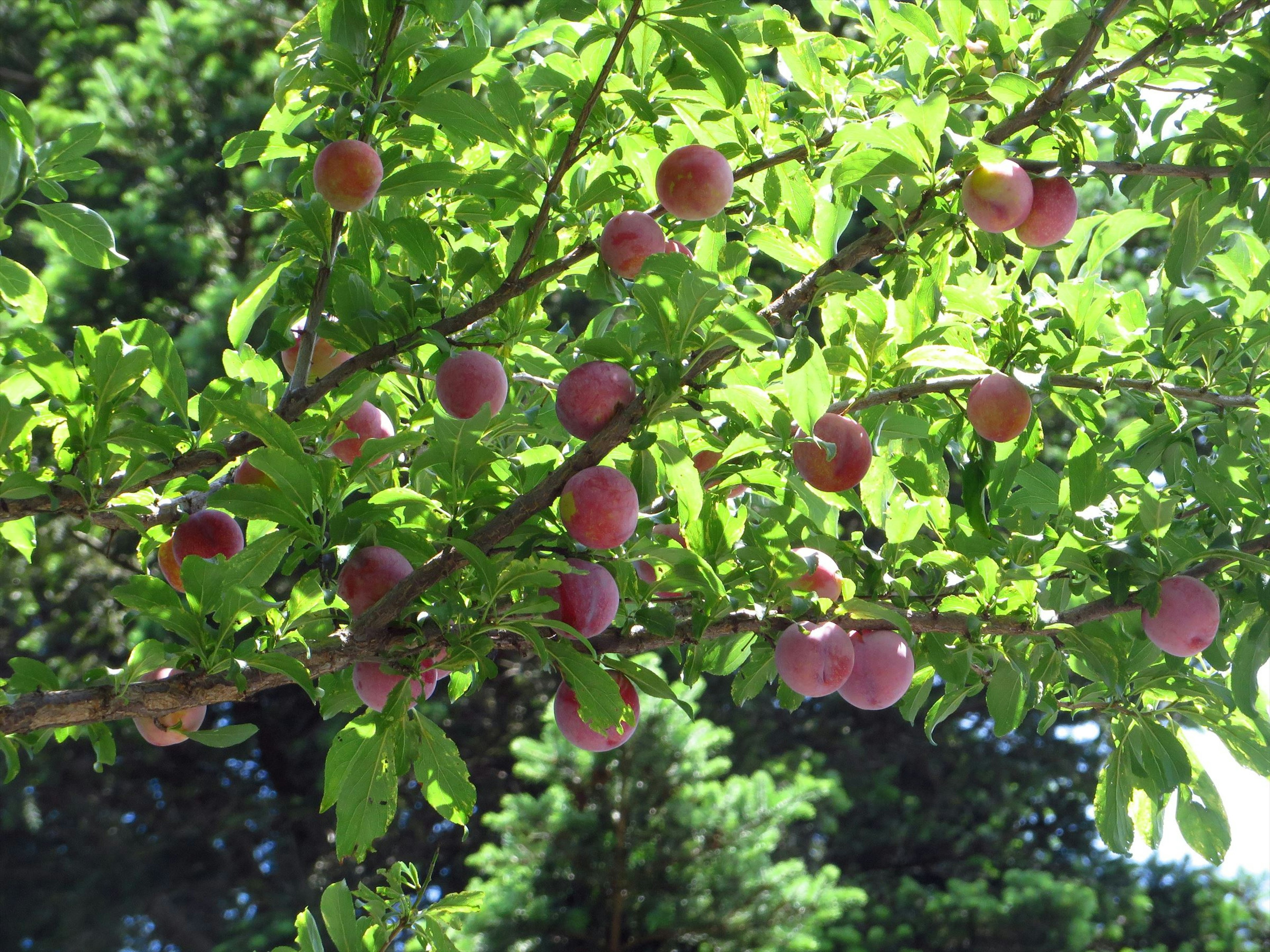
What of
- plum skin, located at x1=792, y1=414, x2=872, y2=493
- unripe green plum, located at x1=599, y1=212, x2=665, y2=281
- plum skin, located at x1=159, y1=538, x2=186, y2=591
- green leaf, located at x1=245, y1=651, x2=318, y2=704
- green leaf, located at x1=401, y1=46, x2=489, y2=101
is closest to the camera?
green leaf, located at x1=245, y1=651, x2=318, y2=704

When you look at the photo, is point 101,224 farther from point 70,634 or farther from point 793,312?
point 70,634

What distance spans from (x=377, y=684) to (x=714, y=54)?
2.69 ft

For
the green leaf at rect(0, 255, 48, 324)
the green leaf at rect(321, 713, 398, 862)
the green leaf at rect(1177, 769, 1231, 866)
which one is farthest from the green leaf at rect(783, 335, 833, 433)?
the green leaf at rect(0, 255, 48, 324)

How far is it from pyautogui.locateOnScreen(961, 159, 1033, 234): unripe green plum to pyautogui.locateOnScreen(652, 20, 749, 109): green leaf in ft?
0.93

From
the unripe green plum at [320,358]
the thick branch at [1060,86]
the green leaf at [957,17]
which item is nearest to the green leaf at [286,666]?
the unripe green plum at [320,358]

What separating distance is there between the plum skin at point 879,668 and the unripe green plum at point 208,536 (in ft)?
2.59

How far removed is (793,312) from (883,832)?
19.3 ft

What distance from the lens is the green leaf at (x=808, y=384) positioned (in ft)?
3.64

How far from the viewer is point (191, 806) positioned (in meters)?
7.20

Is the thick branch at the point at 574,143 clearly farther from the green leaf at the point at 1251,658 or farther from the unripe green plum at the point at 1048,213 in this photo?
the green leaf at the point at 1251,658

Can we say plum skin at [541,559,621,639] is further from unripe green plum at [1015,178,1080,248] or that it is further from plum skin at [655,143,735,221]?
unripe green plum at [1015,178,1080,248]

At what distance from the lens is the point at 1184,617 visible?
119cm

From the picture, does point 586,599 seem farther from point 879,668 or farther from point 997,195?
point 997,195

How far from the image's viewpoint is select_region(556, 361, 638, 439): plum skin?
44.7 inches
